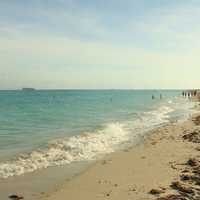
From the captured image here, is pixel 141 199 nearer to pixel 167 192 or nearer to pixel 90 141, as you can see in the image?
pixel 167 192

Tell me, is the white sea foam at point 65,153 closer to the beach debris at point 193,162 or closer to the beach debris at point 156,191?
the beach debris at point 193,162

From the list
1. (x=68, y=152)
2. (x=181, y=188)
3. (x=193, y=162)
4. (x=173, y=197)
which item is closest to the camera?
(x=173, y=197)

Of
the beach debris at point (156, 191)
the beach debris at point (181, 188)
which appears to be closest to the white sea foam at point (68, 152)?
the beach debris at point (156, 191)

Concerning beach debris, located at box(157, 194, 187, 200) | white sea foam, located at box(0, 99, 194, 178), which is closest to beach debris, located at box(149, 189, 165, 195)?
beach debris, located at box(157, 194, 187, 200)

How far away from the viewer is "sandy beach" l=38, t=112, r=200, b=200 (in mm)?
8188

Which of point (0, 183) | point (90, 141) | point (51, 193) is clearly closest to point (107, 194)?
point (51, 193)

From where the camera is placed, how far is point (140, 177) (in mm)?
9766

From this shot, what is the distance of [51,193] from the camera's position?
858 centimetres

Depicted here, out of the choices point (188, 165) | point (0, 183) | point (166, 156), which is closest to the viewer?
point (0, 183)

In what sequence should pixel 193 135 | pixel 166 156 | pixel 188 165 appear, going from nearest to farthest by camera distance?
pixel 188 165
pixel 166 156
pixel 193 135

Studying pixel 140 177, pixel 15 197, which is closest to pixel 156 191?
pixel 140 177

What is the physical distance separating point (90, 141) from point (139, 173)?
24.4 ft

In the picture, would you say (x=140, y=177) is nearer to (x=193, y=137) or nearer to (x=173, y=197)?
(x=173, y=197)

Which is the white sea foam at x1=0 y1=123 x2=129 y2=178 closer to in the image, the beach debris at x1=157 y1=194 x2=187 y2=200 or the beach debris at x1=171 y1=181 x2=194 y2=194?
the beach debris at x1=171 y1=181 x2=194 y2=194
